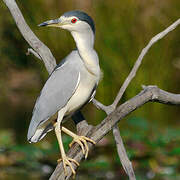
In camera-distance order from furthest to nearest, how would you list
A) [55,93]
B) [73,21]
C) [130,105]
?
[55,93] < [73,21] < [130,105]

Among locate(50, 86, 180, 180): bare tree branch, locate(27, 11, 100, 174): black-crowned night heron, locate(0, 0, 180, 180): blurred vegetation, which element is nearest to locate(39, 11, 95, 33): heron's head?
locate(27, 11, 100, 174): black-crowned night heron

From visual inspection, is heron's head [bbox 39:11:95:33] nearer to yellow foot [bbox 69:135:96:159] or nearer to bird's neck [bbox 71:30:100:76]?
bird's neck [bbox 71:30:100:76]

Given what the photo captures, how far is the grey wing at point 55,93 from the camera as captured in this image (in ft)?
7.30

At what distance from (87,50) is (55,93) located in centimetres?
26

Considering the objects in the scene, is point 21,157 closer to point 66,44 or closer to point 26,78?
point 66,44

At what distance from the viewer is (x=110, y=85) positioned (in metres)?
4.58

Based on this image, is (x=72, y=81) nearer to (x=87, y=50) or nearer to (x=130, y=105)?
(x=87, y=50)

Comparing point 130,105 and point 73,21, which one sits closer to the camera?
point 130,105

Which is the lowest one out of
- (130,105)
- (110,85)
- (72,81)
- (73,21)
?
(130,105)

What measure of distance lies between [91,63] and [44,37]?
9.54 feet

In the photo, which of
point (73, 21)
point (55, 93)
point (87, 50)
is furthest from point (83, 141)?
point (73, 21)

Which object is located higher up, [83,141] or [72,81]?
[72,81]

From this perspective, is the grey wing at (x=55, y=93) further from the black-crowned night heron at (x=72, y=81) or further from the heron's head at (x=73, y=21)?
the heron's head at (x=73, y=21)

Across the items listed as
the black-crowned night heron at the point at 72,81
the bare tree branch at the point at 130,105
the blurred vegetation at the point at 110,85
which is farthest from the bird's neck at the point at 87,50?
the blurred vegetation at the point at 110,85
